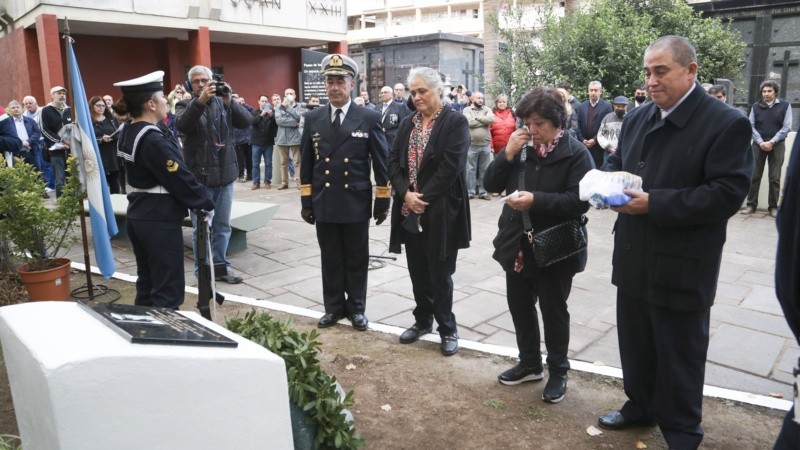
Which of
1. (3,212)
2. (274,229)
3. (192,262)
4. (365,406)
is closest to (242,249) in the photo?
(192,262)

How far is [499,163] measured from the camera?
3.33 metres

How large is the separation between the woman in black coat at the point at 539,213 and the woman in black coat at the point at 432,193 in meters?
0.48

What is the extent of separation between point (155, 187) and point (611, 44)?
9809 mm

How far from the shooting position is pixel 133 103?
3686 millimetres

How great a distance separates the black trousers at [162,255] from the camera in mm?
3732

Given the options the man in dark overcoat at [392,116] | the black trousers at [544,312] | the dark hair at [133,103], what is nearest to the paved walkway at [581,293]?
the black trousers at [544,312]

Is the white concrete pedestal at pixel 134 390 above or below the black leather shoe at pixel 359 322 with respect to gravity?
above

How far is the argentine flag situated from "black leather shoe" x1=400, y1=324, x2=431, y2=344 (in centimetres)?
252

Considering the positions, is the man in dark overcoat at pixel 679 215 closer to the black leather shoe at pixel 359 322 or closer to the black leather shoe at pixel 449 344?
the black leather shoe at pixel 449 344

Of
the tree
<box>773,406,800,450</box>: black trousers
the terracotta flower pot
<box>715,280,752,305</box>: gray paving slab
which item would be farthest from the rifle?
the tree

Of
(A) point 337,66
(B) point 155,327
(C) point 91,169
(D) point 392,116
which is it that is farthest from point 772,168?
(B) point 155,327

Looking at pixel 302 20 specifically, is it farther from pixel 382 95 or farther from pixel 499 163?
pixel 499 163

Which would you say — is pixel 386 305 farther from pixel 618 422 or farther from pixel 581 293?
pixel 618 422

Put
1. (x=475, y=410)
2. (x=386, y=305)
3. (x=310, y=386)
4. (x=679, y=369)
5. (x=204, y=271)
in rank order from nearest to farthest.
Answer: (x=310, y=386) → (x=679, y=369) → (x=475, y=410) → (x=204, y=271) → (x=386, y=305)
